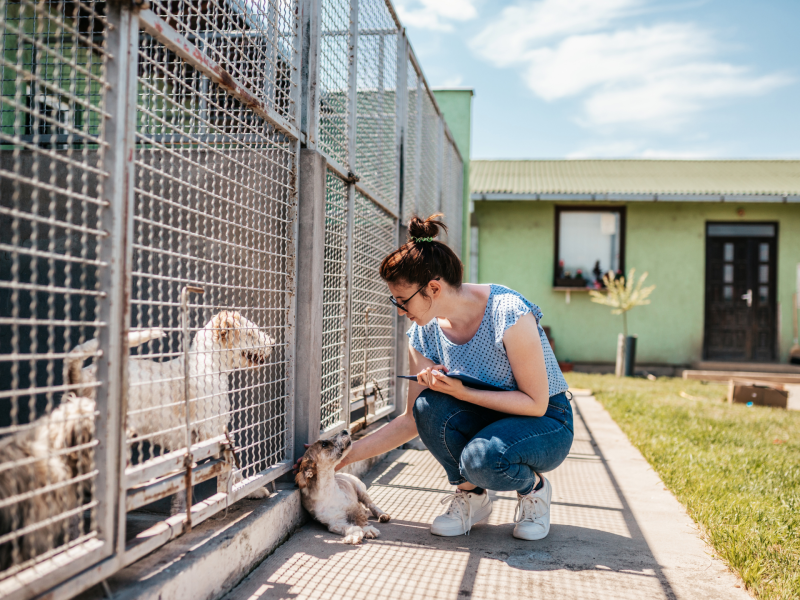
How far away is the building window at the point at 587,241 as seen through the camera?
1253cm

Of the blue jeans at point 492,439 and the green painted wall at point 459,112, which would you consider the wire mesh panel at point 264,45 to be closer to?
the blue jeans at point 492,439

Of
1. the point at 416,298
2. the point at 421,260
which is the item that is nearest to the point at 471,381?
the point at 416,298

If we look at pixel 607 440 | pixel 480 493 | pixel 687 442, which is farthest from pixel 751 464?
pixel 480 493

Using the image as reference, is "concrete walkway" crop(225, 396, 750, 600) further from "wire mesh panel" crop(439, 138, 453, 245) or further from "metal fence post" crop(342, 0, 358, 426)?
"wire mesh panel" crop(439, 138, 453, 245)

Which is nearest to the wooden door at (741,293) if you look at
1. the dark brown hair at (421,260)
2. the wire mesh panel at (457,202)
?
the wire mesh panel at (457,202)

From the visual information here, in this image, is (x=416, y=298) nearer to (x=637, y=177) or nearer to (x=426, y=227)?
(x=426, y=227)

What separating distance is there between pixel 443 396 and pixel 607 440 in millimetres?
2883

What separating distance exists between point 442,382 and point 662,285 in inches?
437

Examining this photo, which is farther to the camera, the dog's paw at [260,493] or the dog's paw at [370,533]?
the dog's paw at [370,533]

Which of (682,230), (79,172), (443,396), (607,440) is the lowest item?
(607,440)

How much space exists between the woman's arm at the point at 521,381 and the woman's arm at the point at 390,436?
0.42ft

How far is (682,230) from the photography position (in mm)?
12383

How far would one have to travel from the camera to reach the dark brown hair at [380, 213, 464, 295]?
2561mm

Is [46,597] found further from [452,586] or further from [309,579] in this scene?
[452,586]
